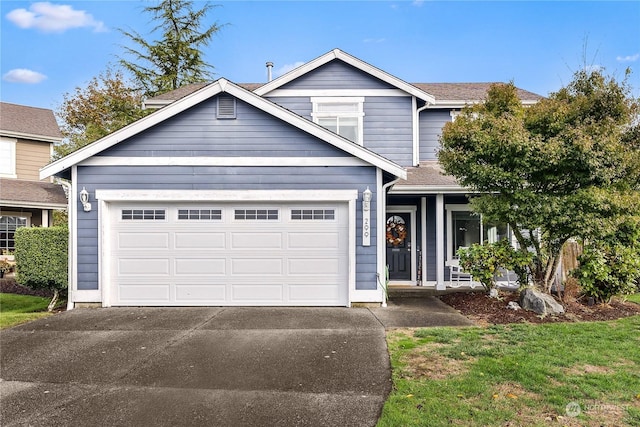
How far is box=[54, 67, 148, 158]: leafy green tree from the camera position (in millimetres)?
23766

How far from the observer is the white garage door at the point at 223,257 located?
8641mm

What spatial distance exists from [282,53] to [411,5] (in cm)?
627

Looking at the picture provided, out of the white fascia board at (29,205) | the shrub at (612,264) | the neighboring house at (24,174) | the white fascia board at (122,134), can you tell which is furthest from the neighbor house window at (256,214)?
the neighboring house at (24,174)

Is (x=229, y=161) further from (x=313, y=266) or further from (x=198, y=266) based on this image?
(x=313, y=266)

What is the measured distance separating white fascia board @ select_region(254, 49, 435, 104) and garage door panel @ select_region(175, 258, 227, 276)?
5687 millimetres

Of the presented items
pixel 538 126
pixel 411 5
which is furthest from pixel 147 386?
pixel 411 5

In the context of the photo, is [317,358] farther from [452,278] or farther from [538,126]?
[452,278]

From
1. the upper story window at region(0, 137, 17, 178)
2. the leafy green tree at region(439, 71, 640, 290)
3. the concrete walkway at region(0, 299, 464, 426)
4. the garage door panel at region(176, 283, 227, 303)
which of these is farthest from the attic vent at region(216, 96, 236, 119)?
the upper story window at region(0, 137, 17, 178)

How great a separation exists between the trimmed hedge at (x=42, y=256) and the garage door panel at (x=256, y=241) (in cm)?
388

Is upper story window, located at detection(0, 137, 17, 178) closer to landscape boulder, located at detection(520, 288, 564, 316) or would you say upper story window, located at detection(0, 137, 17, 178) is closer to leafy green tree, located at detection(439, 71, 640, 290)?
leafy green tree, located at detection(439, 71, 640, 290)

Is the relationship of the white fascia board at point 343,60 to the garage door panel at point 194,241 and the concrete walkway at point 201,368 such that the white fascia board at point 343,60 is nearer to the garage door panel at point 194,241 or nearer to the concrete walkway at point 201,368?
the garage door panel at point 194,241

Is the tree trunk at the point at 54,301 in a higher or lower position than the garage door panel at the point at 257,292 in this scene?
lower

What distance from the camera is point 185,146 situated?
28.4 ft

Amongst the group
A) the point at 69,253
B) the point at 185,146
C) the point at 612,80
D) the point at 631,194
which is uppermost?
the point at 612,80
